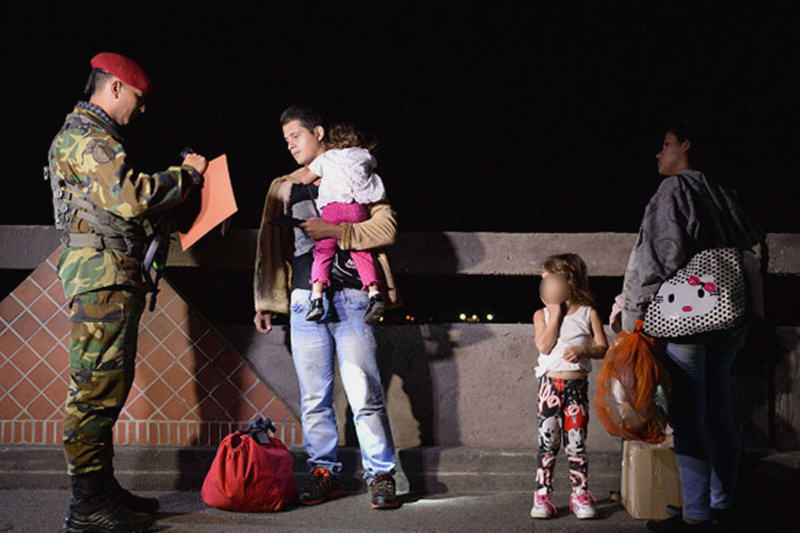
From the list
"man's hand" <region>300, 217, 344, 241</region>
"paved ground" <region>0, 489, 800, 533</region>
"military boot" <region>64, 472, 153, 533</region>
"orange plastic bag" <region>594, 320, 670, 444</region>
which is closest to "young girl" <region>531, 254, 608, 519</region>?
"paved ground" <region>0, 489, 800, 533</region>

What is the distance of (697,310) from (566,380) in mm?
856

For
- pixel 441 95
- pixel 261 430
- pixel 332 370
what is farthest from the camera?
pixel 441 95

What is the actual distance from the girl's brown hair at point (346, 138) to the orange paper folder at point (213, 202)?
0.80 m

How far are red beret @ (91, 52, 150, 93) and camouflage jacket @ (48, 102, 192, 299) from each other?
0.92 feet

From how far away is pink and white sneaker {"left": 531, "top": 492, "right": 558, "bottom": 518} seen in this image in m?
3.74

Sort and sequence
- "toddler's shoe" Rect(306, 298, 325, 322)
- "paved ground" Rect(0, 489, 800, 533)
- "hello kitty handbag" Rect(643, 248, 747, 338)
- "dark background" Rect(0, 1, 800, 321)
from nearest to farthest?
Result: "hello kitty handbag" Rect(643, 248, 747, 338) < "paved ground" Rect(0, 489, 800, 533) < "toddler's shoe" Rect(306, 298, 325, 322) < "dark background" Rect(0, 1, 800, 321)

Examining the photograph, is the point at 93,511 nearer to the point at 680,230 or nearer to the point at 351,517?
the point at 351,517

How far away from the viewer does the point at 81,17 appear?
12.3 metres

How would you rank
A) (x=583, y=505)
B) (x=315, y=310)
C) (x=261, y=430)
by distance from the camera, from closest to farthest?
(x=583, y=505), (x=315, y=310), (x=261, y=430)

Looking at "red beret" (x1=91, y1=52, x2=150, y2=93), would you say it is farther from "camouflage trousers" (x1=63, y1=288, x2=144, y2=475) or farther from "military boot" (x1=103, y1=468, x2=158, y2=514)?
"military boot" (x1=103, y1=468, x2=158, y2=514)

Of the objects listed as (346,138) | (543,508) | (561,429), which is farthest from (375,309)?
(543,508)

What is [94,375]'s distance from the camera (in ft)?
11.2

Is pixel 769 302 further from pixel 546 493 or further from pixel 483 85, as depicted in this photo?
pixel 483 85

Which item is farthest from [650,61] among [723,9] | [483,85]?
[483,85]
